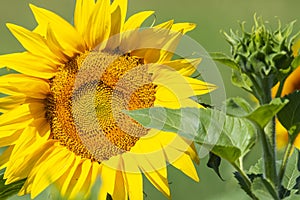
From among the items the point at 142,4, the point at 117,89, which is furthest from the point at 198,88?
the point at 142,4

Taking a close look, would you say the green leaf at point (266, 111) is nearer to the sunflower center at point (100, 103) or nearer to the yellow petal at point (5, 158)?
the sunflower center at point (100, 103)

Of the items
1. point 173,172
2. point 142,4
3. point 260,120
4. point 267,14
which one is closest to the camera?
point 260,120

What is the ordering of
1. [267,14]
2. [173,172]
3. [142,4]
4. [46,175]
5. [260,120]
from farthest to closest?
1. [142,4]
2. [267,14]
3. [173,172]
4. [46,175]
5. [260,120]

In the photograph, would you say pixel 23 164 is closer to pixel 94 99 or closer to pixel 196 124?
pixel 94 99

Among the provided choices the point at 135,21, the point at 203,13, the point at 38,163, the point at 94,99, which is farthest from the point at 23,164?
the point at 203,13

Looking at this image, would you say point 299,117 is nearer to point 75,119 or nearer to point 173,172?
point 75,119

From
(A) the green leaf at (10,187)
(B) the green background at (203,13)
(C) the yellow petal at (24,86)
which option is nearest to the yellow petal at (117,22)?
(C) the yellow petal at (24,86)
